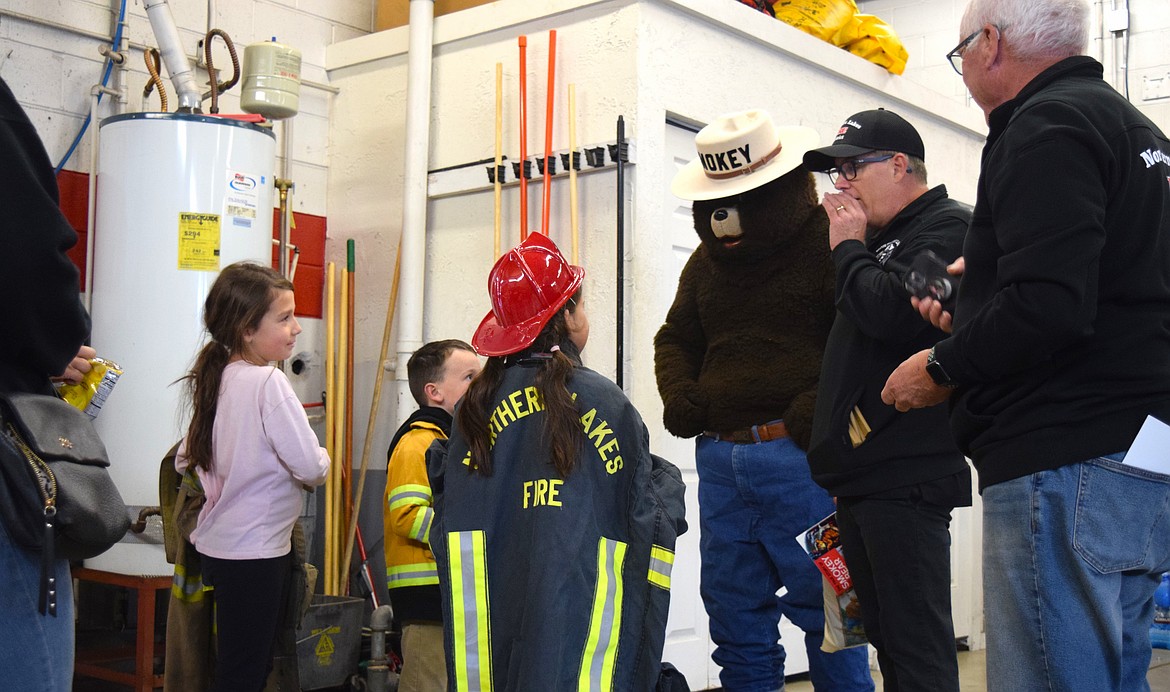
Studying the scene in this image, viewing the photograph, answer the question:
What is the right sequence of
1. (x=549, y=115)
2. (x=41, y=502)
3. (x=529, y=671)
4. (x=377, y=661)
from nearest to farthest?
(x=41, y=502) < (x=529, y=671) < (x=377, y=661) < (x=549, y=115)

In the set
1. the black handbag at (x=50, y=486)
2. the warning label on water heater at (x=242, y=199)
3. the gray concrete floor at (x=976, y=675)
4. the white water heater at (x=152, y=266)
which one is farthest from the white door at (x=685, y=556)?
the black handbag at (x=50, y=486)

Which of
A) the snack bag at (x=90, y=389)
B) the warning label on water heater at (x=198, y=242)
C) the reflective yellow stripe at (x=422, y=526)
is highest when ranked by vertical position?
the warning label on water heater at (x=198, y=242)

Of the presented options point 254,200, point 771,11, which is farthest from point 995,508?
point 771,11

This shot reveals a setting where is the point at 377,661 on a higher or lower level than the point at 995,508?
lower

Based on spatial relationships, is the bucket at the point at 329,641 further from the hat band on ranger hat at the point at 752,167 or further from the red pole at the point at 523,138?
the hat band on ranger hat at the point at 752,167

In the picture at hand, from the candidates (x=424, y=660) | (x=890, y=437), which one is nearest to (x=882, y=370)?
(x=890, y=437)

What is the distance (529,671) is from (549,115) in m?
2.36

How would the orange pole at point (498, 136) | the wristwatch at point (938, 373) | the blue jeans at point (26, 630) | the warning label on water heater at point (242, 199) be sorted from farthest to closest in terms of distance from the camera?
the orange pole at point (498, 136), the warning label on water heater at point (242, 199), the wristwatch at point (938, 373), the blue jeans at point (26, 630)

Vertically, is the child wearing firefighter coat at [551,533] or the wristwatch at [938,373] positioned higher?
the wristwatch at [938,373]

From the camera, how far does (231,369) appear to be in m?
2.89

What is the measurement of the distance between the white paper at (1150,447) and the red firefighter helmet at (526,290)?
3.45 ft

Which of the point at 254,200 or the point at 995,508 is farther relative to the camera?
the point at 254,200

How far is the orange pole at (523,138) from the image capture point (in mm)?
3943

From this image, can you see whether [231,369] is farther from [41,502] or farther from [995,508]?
[995,508]
